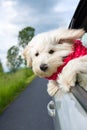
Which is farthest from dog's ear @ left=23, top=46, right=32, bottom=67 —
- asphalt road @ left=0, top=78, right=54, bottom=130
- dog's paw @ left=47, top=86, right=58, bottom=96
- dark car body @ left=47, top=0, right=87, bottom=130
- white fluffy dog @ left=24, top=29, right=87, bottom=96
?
asphalt road @ left=0, top=78, right=54, bottom=130

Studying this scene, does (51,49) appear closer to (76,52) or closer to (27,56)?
(76,52)

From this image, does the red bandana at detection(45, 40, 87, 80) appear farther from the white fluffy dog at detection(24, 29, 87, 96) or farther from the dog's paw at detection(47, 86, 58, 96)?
the dog's paw at detection(47, 86, 58, 96)

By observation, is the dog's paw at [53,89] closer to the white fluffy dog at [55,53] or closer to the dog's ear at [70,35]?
the white fluffy dog at [55,53]

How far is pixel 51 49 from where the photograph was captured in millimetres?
3631

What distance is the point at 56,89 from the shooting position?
13.4ft

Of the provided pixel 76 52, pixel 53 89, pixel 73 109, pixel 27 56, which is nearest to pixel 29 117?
pixel 53 89

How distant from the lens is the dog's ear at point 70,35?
11.8 ft

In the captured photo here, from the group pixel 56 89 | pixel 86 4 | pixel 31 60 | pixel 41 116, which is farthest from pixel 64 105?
pixel 41 116

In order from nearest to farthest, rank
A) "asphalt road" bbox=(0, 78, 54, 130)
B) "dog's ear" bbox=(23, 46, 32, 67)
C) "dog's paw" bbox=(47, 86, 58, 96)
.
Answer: "dog's ear" bbox=(23, 46, 32, 67) < "dog's paw" bbox=(47, 86, 58, 96) < "asphalt road" bbox=(0, 78, 54, 130)

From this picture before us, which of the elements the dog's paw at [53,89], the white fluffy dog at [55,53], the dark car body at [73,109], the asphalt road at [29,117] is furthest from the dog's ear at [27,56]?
the asphalt road at [29,117]

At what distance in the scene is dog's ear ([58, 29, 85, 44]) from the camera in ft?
11.8

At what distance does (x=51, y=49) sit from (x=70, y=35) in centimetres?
16

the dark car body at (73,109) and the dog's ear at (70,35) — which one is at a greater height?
the dog's ear at (70,35)

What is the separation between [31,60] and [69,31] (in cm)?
44
